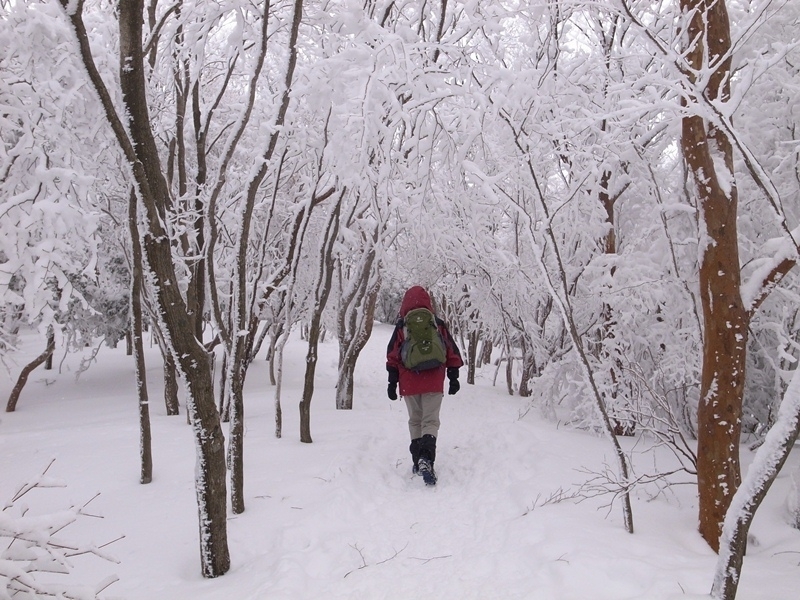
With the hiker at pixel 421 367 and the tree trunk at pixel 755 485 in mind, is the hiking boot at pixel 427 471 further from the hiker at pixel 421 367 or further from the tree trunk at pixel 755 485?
the tree trunk at pixel 755 485

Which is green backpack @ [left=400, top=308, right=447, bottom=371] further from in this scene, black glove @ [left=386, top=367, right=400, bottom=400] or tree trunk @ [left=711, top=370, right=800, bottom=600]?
tree trunk @ [left=711, top=370, right=800, bottom=600]

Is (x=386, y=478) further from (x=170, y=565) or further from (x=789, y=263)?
(x=789, y=263)

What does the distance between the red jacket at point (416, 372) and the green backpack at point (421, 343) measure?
0.07 m

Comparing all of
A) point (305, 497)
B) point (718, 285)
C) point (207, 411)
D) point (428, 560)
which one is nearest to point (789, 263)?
point (718, 285)

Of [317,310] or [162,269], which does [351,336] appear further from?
[162,269]

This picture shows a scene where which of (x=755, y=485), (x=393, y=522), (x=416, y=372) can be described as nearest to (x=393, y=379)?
(x=416, y=372)

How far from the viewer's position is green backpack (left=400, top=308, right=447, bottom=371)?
15.6ft

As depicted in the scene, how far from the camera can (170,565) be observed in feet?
9.71

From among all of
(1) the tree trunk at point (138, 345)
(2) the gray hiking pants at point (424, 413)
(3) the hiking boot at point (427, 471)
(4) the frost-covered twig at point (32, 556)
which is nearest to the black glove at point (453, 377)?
(2) the gray hiking pants at point (424, 413)

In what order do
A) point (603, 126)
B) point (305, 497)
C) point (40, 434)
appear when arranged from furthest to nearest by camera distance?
1. point (40, 434)
2. point (603, 126)
3. point (305, 497)

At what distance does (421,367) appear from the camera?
4750 millimetres

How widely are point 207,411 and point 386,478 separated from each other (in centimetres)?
235

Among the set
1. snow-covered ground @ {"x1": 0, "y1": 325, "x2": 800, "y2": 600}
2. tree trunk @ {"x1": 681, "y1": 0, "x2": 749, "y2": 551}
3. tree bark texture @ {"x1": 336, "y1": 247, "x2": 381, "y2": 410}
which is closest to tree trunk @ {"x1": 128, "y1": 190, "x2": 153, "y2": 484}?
snow-covered ground @ {"x1": 0, "y1": 325, "x2": 800, "y2": 600}

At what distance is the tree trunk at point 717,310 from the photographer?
2809 millimetres
